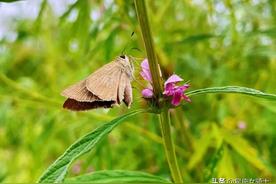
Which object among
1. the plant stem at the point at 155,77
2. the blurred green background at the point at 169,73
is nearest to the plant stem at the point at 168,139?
the plant stem at the point at 155,77

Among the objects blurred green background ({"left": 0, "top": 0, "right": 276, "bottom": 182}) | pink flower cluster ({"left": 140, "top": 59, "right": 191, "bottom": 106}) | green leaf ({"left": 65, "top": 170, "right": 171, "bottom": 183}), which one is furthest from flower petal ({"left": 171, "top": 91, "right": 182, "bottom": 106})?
blurred green background ({"left": 0, "top": 0, "right": 276, "bottom": 182})

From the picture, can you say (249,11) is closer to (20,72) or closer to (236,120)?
(236,120)

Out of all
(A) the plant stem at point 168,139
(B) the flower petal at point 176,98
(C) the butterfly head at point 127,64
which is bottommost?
(A) the plant stem at point 168,139

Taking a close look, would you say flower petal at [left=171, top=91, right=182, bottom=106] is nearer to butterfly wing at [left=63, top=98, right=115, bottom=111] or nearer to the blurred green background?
butterfly wing at [left=63, top=98, right=115, bottom=111]

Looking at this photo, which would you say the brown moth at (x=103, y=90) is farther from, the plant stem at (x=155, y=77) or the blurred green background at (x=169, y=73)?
the blurred green background at (x=169, y=73)

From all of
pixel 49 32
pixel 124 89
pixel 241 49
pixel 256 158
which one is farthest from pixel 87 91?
pixel 49 32

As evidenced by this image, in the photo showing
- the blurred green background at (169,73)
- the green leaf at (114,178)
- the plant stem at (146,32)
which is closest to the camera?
the plant stem at (146,32)
